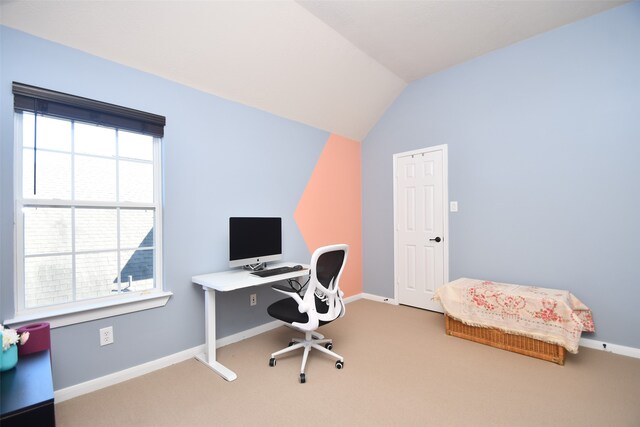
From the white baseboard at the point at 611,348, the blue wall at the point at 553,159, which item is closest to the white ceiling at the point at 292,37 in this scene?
the blue wall at the point at 553,159

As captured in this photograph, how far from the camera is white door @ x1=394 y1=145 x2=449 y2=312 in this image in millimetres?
3823

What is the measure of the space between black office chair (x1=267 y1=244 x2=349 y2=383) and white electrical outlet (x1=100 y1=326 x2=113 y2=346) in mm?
1195

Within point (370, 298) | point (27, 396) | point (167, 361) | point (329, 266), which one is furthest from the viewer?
point (370, 298)

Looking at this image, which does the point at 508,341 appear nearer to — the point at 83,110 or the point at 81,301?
the point at 81,301

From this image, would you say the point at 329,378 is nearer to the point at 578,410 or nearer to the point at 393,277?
the point at 578,410

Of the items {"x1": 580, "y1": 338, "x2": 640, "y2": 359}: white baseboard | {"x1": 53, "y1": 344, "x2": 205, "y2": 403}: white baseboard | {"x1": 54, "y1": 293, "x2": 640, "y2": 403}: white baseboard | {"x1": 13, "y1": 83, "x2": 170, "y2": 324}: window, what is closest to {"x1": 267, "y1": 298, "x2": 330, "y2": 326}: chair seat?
{"x1": 54, "y1": 293, "x2": 640, "y2": 403}: white baseboard

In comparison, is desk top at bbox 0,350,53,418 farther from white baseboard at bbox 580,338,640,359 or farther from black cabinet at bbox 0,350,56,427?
white baseboard at bbox 580,338,640,359

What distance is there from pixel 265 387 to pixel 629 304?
3243mm

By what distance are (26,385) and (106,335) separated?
94 centimetres

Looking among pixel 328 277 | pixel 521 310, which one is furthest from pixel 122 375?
pixel 521 310

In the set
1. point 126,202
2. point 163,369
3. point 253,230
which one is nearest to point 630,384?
point 253,230

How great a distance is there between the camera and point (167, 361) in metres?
2.52

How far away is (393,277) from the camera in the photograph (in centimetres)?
428

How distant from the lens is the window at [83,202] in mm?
1965
